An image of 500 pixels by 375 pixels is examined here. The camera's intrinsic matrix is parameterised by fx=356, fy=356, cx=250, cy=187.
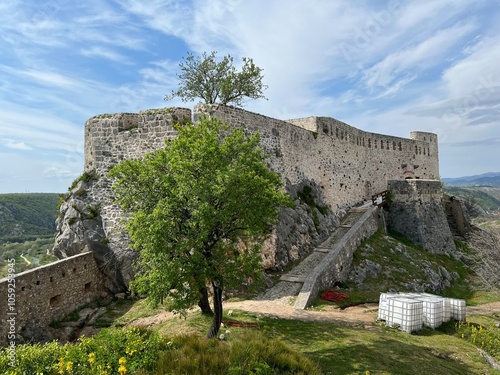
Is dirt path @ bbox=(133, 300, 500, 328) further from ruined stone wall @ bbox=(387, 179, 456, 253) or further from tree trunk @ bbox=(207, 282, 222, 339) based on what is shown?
ruined stone wall @ bbox=(387, 179, 456, 253)

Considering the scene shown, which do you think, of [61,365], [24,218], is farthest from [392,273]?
[24,218]

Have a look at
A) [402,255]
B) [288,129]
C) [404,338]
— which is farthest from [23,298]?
[402,255]

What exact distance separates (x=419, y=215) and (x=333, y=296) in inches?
765

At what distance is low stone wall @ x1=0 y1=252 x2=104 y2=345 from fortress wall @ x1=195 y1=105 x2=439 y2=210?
35.4 feet

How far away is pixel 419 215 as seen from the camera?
34.0 meters

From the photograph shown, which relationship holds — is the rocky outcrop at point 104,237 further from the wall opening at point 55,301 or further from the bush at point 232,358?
Result: the bush at point 232,358

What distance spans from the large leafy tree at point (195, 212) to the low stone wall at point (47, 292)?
546 centimetres

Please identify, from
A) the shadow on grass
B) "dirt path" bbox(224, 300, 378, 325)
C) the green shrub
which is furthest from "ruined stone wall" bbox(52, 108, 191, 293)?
the green shrub

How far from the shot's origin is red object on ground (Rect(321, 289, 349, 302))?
18.5 m

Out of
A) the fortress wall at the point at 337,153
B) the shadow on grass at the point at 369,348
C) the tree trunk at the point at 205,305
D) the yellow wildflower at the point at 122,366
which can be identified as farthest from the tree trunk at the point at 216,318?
the fortress wall at the point at 337,153

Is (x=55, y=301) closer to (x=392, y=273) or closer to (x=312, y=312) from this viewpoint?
(x=312, y=312)

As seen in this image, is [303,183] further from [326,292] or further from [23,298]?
[23,298]

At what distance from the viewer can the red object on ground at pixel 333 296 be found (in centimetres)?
1853

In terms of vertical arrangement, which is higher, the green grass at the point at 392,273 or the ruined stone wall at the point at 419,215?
the ruined stone wall at the point at 419,215
